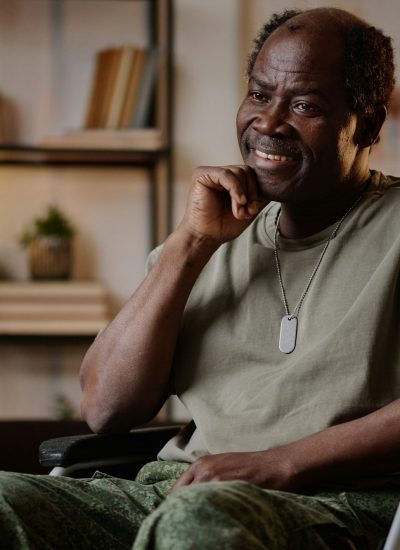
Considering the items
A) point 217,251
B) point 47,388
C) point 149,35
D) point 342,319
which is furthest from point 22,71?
point 342,319

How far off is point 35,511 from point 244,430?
414 millimetres

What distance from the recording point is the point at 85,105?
3.79 meters

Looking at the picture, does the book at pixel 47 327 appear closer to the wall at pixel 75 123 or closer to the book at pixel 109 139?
the wall at pixel 75 123

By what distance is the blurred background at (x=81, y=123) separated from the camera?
3787mm

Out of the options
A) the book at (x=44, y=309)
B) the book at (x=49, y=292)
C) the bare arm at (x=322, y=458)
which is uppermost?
the bare arm at (x=322, y=458)

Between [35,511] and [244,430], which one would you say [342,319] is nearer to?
[244,430]

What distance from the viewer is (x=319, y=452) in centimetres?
174

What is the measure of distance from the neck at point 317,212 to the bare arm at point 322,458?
1.29 feet

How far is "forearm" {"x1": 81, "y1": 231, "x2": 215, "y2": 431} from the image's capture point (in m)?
2.02

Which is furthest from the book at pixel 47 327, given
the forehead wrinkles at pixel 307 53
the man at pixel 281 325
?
the forehead wrinkles at pixel 307 53

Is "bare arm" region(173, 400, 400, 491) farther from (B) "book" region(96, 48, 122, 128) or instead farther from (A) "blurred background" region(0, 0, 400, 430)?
(B) "book" region(96, 48, 122, 128)

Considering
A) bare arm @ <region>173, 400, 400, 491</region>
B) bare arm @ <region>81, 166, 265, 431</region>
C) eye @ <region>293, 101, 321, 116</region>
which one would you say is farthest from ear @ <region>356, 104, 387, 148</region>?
bare arm @ <region>173, 400, 400, 491</region>

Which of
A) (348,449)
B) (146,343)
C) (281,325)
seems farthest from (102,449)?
(348,449)

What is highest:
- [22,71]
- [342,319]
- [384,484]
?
[22,71]
